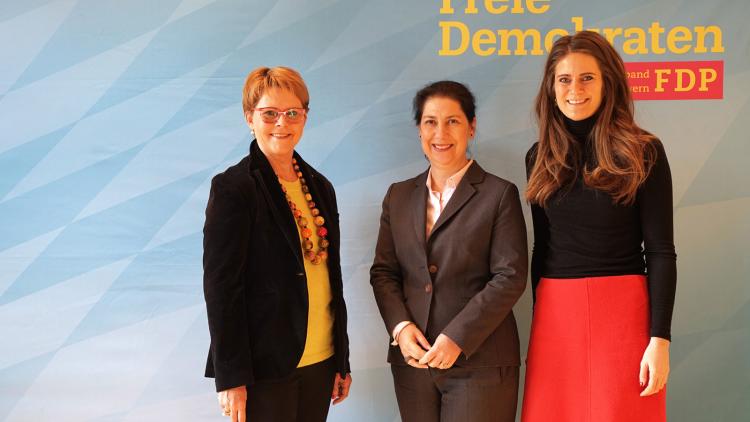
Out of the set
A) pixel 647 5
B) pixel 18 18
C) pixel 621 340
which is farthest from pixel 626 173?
pixel 18 18

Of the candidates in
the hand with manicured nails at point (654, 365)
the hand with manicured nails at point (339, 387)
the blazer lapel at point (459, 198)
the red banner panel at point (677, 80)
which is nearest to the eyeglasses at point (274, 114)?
the blazer lapel at point (459, 198)

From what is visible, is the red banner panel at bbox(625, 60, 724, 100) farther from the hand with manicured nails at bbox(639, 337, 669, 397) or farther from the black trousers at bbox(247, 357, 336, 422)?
the black trousers at bbox(247, 357, 336, 422)

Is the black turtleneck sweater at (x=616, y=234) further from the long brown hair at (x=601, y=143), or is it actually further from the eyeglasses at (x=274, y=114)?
A: the eyeglasses at (x=274, y=114)

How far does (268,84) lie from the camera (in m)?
1.92

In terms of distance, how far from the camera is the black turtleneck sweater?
182cm

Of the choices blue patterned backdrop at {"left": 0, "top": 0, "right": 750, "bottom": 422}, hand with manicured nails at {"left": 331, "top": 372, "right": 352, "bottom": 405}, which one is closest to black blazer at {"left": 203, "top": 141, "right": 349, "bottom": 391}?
hand with manicured nails at {"left": 331, "top": 372, "right": 352, "bottom": 405}

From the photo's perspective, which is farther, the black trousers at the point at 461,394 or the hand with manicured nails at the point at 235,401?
the black trousers at the point at 461,394

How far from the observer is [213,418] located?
265 cm

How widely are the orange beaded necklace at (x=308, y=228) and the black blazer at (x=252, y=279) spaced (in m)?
0.06

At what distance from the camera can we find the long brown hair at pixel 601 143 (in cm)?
185

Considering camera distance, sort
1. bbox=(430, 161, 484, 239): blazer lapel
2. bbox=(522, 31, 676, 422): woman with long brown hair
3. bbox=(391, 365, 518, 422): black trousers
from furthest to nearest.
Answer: bbox=(430, 161, 484, 239): blazer lapel
bbox=(391, 365, 518, 422): black trousers
bbox=(522, 31, 676, 422): woman with long brown hair

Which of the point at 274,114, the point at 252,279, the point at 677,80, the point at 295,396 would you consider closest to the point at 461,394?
the point at 295,396

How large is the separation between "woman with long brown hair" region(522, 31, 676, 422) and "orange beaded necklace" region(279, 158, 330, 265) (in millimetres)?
730

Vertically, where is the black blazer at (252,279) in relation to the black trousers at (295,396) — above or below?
above
